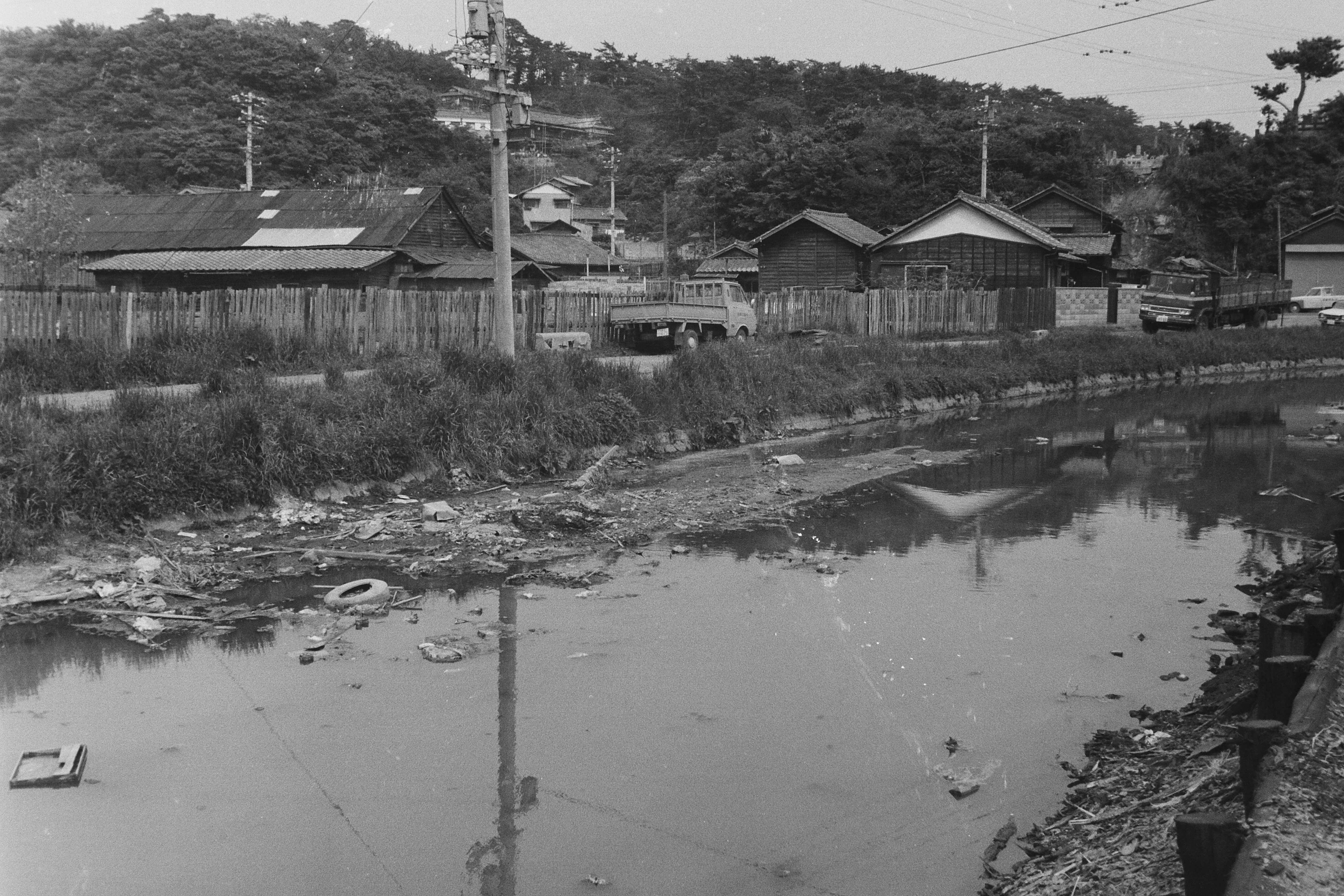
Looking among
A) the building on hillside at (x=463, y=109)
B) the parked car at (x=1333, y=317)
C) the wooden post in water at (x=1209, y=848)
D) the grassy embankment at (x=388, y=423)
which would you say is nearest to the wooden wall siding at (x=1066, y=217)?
the parked car at (x=1333, y=317)

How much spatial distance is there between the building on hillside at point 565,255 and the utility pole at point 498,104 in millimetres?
29149

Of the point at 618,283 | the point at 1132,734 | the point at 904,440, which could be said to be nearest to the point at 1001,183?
the point at 618,283

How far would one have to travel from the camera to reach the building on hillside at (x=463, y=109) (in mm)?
79562

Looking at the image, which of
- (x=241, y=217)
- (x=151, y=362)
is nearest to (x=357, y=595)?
(x=151, y=362)

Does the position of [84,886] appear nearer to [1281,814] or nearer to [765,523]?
[1281,814]

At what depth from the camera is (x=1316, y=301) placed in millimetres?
52094

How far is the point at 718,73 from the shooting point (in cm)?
8462

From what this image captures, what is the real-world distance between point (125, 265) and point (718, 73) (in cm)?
5662

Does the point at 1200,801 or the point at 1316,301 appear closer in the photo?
the point at 1200,801

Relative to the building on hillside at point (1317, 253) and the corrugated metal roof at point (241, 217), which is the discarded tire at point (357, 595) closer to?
the corrugated metal roof at point (241, 217)

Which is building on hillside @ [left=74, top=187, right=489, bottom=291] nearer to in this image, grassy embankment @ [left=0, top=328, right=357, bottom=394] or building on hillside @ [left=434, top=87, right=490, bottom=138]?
grassy embankment @ [left=0, top=328, right=357, bottom=394]

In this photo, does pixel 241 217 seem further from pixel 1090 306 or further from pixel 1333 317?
pixel 1333 317

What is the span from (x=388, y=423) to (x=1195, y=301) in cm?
3346

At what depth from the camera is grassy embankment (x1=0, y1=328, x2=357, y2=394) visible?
16359 millimetres
